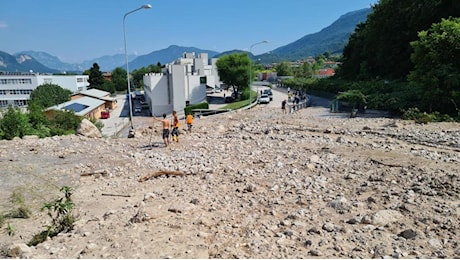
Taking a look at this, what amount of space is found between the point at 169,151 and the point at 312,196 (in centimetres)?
710

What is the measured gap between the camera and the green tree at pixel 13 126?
17748mm

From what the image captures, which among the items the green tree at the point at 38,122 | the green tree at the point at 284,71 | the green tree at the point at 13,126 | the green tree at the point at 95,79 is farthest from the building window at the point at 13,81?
the green tree at the point at 284,71

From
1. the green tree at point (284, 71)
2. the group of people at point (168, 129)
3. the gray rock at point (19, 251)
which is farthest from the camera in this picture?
the green tree at point (284, 71)

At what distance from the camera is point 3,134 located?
57.6ft

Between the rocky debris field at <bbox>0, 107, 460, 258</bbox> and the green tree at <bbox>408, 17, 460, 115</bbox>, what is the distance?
5.32 metres

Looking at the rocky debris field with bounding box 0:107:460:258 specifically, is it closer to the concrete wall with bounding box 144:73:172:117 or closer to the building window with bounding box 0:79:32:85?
the concrete wall with bounding box 144:73:172:117

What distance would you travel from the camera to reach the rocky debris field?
5.31 meters

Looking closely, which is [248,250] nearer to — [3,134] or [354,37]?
[3,134]

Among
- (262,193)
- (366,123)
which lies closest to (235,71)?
(366,123)

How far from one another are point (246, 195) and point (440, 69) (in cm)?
1796

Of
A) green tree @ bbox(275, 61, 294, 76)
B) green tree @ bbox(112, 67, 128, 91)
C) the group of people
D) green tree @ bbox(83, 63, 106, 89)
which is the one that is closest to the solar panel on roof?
the group of people

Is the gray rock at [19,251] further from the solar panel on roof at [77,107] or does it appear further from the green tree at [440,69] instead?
the solar panel on roof at [77,107]

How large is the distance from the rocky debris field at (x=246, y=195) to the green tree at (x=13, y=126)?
155 inches

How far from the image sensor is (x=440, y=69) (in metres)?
19.5
